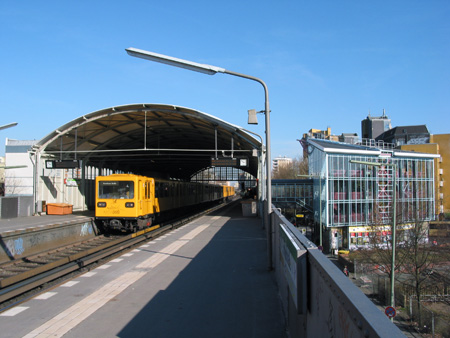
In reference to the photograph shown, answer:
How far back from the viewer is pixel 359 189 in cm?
4188


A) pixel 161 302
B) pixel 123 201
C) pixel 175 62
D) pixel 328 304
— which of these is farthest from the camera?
pixel 123 201

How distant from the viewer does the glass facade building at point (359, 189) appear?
40656 millimetres

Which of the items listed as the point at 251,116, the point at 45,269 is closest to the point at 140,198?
the point at 45,269

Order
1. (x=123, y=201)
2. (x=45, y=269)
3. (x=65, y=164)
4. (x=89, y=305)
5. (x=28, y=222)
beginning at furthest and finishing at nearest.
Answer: (x=65, y=164) < (x=28, y=222) < (x=123, y=201) < (x=45, y=269) < (x=89, y=305)

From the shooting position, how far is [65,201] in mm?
26672

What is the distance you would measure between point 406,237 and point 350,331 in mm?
34342

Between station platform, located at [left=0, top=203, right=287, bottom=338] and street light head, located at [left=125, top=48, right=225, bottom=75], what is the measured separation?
5000mm

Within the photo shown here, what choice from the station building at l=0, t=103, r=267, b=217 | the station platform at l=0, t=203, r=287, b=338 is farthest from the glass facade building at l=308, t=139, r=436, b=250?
the station platform at l=0, t=203, r=287, b=338

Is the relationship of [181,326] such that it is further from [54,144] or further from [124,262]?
[54,144]

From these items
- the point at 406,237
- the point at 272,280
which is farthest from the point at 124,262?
the point at 406,237

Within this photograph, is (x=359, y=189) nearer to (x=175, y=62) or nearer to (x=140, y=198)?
(x=140, y=198)

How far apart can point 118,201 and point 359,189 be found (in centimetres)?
3191

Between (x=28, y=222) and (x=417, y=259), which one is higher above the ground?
(x=28, y=222)

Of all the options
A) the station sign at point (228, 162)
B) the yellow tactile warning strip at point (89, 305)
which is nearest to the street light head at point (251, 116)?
the yellow tactile warning strip at point (89, 305)
